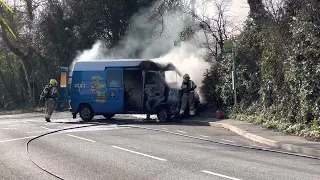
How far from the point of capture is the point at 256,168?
27.7 ft

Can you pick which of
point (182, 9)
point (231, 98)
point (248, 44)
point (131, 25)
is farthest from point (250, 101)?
point (131, 25)

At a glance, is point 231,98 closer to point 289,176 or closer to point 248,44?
point 248,44

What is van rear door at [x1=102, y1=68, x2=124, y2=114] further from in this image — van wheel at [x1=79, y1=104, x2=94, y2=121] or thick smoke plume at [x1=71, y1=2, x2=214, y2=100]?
thick smoke plume at [x1=71, y1=2, x2=214, y2=100]

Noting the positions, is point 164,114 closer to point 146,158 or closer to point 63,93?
point 63,93

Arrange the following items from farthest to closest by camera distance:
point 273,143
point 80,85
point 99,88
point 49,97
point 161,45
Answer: point 161,45, point 49,97, point 80,85, point 99,88, point 273,143

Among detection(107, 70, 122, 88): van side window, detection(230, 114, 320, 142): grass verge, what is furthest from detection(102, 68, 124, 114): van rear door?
detection(230, 114, 320, 142): grass verge

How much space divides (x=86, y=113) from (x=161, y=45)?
8.64 metres

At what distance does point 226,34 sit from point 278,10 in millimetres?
5372

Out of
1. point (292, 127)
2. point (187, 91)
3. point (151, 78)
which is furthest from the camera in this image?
point (187, 91)

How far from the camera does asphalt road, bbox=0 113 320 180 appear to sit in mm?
8047

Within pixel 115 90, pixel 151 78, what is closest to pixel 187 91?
pixel 151 78

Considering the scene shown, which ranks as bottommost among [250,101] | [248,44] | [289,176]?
[289,176]

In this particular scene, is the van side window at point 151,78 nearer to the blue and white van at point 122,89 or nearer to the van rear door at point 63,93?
the blue and white van at point 122,89

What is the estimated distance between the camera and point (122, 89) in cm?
1859
